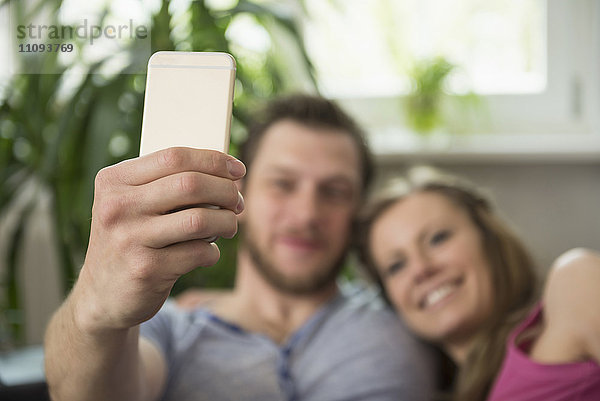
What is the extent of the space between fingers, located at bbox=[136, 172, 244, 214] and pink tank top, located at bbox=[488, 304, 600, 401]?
59 centimetres

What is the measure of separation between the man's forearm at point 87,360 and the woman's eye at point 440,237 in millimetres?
611

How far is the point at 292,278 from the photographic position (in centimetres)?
118

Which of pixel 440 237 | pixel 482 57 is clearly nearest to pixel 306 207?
pixel 440 237

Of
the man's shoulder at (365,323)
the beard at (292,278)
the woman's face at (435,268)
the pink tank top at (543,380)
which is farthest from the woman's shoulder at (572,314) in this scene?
the beard at (292,278)

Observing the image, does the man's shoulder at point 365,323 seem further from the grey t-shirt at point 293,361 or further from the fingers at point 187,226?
the fingers at point 187,226

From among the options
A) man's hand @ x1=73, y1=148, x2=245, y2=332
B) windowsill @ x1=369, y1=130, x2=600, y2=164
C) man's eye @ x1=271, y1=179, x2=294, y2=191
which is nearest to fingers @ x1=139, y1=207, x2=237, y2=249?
man's hand @ x1=73, y1=148, x2=245, y2=332

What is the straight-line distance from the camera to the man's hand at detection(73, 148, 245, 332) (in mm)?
481

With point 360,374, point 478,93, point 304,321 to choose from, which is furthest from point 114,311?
point 478,93

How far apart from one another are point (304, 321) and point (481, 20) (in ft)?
3.40

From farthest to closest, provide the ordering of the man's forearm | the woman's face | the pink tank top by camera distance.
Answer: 1. the woman's face
2. the pink tank top
3. the man's forearm

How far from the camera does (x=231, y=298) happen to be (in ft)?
4.05

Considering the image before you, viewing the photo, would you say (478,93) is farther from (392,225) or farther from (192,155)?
(192,155)

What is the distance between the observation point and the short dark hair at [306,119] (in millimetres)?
1250

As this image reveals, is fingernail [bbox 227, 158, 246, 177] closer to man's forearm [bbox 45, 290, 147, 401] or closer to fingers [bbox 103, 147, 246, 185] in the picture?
fingers [bbox 103, 147, 246, 185]
